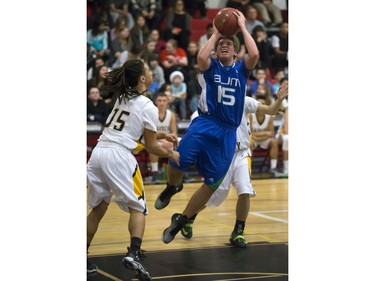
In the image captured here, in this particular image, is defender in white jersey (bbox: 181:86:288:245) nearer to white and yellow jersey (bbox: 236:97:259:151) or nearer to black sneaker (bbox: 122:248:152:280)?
white and yellow jersey (bbox: 236:97:259:151)

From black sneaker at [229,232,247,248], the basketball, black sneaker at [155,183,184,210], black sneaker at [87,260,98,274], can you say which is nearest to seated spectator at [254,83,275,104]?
black sneaker at [229,232,247,248]

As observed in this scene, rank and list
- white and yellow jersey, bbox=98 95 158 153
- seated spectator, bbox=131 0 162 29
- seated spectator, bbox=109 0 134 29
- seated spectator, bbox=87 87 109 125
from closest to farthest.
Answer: white and yellow jersey, bbox=98 95 158 153 < seated spectator, bbox=87 87 109 125 < seated spectator, bbox=109 0 134 29 < seated spectator, bbox=131 0 162 29

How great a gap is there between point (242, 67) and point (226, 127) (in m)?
0.50

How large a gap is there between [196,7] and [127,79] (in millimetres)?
10519

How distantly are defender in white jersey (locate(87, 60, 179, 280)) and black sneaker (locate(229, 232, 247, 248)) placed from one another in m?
1.71

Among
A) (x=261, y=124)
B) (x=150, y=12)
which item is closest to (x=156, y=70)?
(x=150, y=12)

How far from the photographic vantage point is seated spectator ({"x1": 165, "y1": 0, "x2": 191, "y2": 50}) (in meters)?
14.6

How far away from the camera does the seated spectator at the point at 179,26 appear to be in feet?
47.8

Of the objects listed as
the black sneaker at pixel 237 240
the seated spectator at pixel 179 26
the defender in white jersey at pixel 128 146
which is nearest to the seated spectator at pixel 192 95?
the seated spectator at pixel 179 26

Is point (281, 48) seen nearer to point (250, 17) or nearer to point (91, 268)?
point (250, 17)

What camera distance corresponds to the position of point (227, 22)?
18.7 feet

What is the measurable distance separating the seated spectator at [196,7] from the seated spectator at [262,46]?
56.5 inches

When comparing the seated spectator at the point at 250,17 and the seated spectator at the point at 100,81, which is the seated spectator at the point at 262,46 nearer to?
the seated spectator at the point at 250,17
